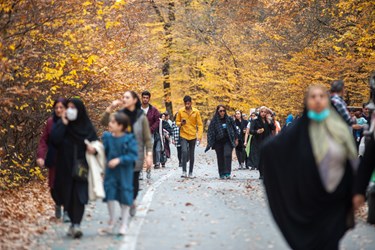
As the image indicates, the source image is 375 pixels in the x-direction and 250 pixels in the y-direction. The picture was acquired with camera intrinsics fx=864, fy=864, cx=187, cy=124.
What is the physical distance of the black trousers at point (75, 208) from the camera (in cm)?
1123

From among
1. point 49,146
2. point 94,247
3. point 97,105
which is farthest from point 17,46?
point 97,105

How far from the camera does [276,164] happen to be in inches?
324

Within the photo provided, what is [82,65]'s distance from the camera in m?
20.4

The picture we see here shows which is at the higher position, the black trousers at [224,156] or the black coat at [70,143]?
the black coat at [70,143]

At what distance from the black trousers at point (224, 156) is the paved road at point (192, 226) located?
421 cm

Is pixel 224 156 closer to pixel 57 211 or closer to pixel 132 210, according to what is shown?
pixel 132 210

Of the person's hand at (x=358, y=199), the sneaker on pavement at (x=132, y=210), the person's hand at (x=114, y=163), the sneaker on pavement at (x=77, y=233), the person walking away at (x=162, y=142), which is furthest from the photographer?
the person walking away at (x=162, y=142)

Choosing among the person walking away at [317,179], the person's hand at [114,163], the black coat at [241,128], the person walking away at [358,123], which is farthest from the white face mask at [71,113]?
the black coat at [241,128]

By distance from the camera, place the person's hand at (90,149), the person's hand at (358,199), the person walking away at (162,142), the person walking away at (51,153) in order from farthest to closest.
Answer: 1. the person walking away at (162,142)
2. the person walking away at (51,153)
3. the person's hand at (90,149)
4. the person's hand at (358,199)

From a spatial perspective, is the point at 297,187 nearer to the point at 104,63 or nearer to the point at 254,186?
the point at 254,186

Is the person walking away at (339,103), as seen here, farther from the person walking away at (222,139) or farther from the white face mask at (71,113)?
the person walking away at (222,139)

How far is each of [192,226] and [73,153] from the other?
7.05 feet

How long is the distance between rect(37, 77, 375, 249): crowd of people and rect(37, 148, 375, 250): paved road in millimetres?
392

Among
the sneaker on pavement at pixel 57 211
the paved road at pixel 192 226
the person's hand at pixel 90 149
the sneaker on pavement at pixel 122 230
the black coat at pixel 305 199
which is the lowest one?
the paved road at pixel 192 226
